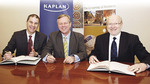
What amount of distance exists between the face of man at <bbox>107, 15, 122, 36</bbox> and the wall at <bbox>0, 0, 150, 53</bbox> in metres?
1.86

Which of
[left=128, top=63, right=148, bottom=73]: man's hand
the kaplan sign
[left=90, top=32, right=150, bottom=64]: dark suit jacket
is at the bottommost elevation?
[left=128, top=63, right=148, bottom=73]: man's hand

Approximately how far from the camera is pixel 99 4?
152 inches

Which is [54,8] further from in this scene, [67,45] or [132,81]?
[132,81]

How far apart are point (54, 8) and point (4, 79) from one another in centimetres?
255

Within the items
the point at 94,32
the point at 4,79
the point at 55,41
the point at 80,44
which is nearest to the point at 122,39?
the point at 80,44

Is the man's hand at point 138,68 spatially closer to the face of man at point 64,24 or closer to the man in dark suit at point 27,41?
the face of man at point 64,24

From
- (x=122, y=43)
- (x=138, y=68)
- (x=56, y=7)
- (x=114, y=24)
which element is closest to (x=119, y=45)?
(x=122, y=43)

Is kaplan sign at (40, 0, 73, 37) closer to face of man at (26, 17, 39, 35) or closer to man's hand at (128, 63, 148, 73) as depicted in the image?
face of man at (26, 17, 39, 35)

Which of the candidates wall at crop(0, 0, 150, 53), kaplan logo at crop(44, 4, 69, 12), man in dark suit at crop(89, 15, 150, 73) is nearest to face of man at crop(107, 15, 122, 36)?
man in dark suit at crop(89, 15, 150, 73)

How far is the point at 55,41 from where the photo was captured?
7.36ft

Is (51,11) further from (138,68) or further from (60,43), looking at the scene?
(138,68)

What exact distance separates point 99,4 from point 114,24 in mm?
2082

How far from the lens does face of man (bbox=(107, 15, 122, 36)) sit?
77.3 inches

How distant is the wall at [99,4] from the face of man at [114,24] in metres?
1.86
